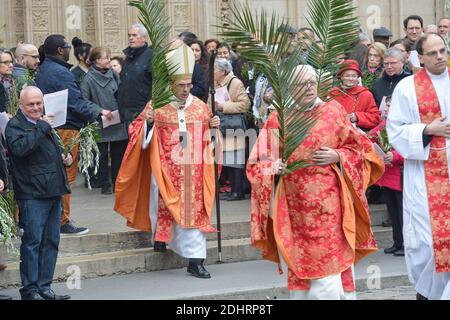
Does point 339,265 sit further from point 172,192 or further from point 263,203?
point 172,192

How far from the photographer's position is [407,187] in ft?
31.5

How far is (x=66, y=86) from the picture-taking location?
12312mm

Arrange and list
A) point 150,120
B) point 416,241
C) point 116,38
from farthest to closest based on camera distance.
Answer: point 116,38 < point 150,120 < point 416,241

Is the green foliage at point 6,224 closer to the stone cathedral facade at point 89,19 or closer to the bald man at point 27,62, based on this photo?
the bald man at point 27,62

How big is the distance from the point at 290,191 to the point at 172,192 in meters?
2.63

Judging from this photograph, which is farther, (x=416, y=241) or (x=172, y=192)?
(x=172, y=192)

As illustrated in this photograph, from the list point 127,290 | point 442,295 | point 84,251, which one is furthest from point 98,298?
point 442,295

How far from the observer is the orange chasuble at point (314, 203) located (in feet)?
29.0

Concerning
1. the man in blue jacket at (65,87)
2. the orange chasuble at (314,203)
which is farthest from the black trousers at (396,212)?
the orange chasuble at (314,203)

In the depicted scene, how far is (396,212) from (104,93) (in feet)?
13.5

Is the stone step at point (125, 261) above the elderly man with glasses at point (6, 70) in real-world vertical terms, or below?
below

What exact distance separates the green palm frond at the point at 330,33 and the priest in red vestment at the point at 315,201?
28 centimetres

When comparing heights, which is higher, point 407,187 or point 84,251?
point 407,187

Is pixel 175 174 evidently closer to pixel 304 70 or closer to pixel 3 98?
pixel 3 98
